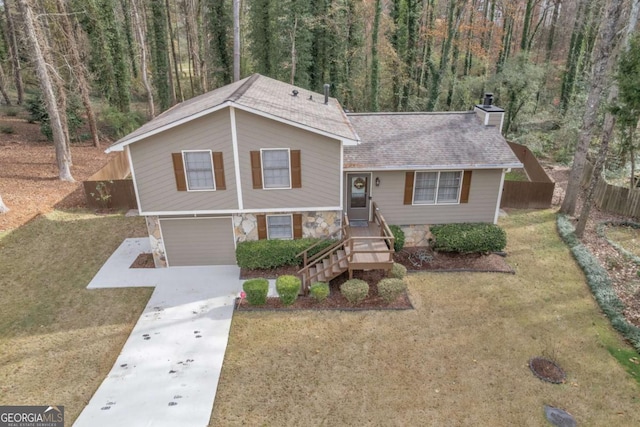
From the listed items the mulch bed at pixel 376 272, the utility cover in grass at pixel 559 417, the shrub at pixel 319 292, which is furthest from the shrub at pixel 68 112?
the utility cover in grass at pixel 559 417

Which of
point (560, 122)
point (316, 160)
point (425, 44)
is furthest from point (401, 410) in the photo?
point (425, 44)

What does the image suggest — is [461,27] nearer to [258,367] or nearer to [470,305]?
[470,305]

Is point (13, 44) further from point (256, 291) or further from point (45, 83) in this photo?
point (256, 291)

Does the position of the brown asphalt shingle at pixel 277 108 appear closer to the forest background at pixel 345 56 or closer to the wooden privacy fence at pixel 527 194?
the wooden privacy fence at pixel 527 194

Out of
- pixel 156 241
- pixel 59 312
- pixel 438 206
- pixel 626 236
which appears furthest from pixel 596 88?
pixel 59 312

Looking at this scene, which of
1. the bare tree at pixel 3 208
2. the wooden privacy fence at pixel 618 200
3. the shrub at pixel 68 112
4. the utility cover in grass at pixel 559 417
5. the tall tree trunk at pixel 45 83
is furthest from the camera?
the shrub at pixel 68 112
